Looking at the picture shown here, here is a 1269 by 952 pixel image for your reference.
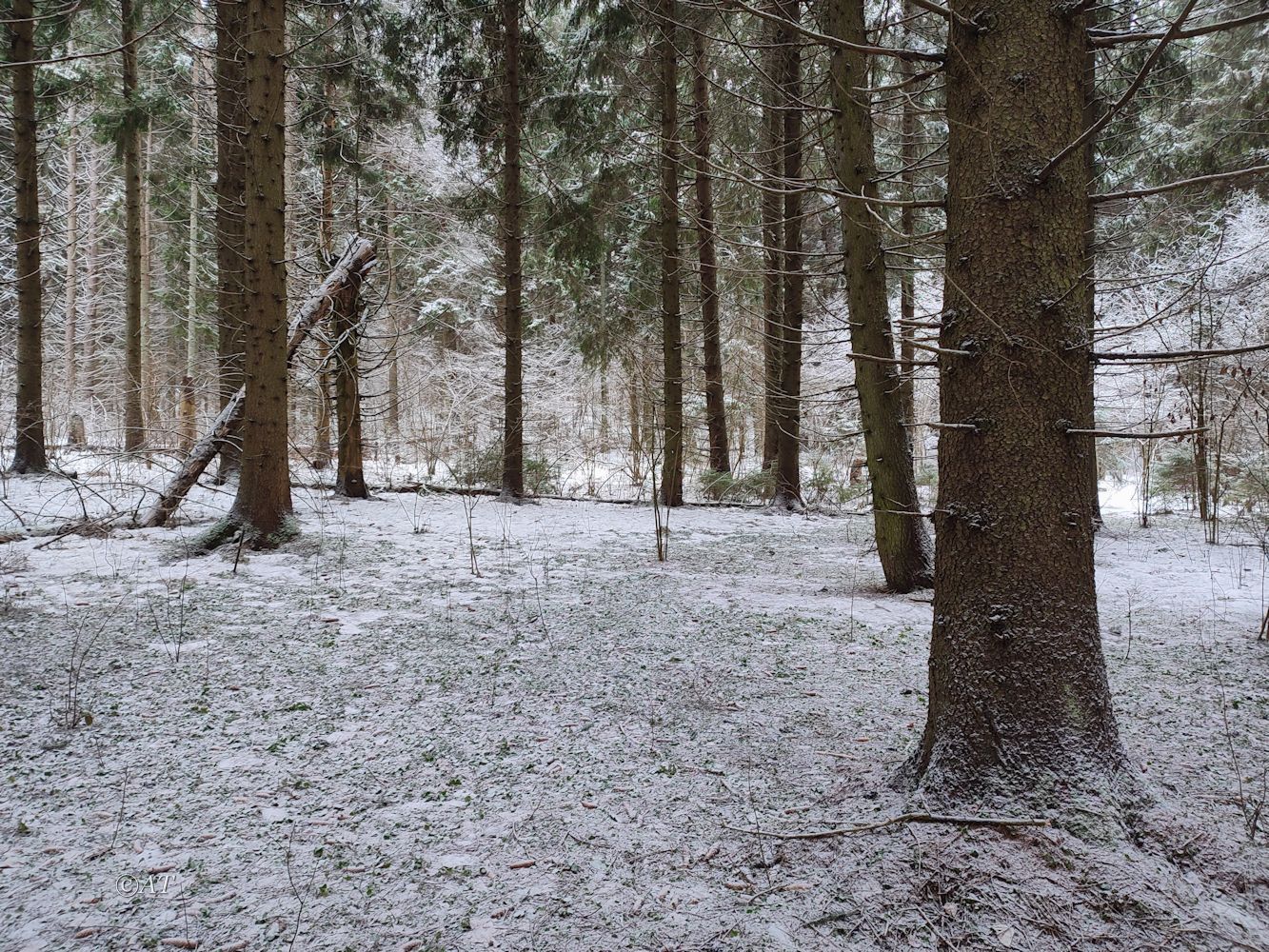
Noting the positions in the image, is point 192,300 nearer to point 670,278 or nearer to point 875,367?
point 670,278

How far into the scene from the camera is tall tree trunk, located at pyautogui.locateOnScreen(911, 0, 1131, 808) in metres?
1.89

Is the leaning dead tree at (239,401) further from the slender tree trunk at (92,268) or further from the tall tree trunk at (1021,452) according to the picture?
the slender tree trunk at (92,268)

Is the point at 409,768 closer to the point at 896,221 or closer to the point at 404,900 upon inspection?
the point at 404,900

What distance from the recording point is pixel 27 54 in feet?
28.2

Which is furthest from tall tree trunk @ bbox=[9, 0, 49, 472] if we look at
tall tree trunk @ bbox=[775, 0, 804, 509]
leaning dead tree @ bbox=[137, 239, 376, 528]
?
tall tree trunk @ bbox=[775, 0, 804, 509]

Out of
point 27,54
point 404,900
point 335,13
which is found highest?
point 335,13

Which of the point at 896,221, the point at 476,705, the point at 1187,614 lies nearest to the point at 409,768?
the point at 476,705

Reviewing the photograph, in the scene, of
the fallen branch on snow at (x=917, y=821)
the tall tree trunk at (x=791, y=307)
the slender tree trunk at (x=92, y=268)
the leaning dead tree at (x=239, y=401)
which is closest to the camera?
the fallen branch on snow at (x=917, y=821)

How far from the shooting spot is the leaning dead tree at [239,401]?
6.62 metres

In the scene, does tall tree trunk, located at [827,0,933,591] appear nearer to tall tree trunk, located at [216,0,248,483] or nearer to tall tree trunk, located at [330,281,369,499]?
tall tree trunk, located at [330,281,369,499]

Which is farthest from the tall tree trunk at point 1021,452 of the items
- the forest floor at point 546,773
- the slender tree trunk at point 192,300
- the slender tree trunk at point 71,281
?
the slender tree trunk at point 71,281

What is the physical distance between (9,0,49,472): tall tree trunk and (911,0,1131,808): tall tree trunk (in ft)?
35.1

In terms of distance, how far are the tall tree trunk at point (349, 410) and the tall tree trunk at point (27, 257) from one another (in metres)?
3.57

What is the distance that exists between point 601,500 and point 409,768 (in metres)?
8.34
